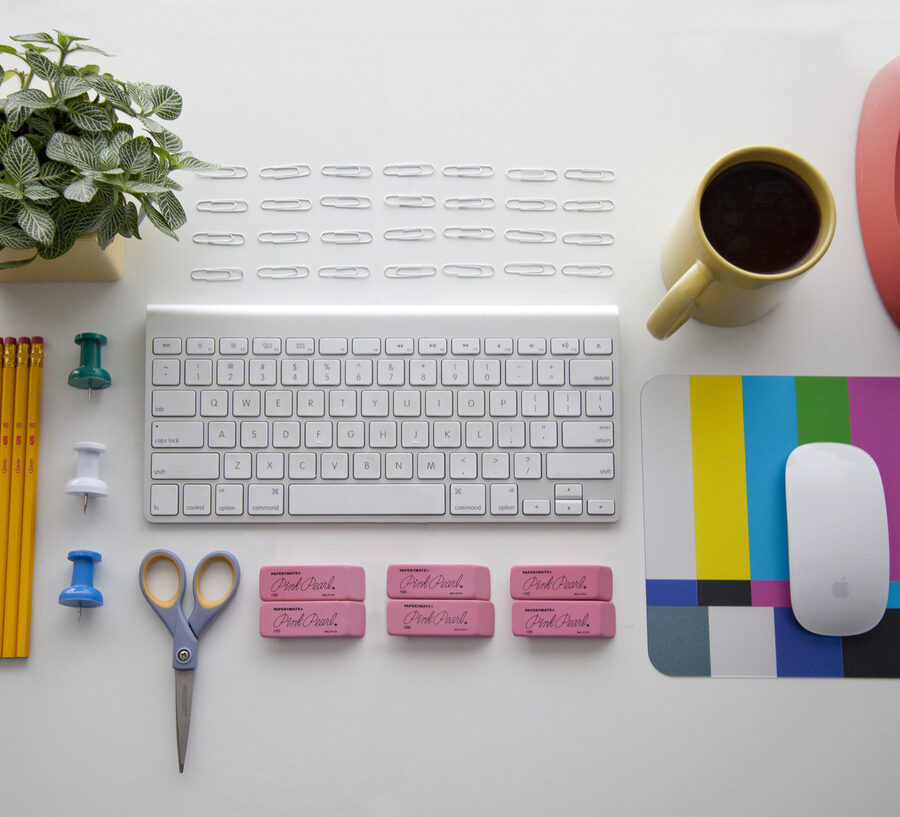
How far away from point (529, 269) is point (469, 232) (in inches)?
3.2

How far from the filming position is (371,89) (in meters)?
0.86

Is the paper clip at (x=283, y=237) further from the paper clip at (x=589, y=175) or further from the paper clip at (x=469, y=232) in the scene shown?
the paper clip at (x=589, y=175)

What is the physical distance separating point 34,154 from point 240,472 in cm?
37

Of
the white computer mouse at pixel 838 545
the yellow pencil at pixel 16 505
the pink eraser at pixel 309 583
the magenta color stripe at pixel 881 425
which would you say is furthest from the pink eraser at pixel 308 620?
the magenta color stripe at pixel 881 425

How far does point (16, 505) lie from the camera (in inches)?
31.4

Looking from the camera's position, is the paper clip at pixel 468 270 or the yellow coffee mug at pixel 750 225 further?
the paper clip at pixel 468 270

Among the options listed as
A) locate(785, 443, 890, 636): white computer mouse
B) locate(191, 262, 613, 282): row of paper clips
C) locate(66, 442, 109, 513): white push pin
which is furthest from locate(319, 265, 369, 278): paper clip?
locate(785, 443, 890, 636): white computer mouse

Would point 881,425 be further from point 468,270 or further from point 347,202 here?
point 347,202

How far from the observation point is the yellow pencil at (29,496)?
0.78 meters

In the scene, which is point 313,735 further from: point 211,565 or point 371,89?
point 371,89

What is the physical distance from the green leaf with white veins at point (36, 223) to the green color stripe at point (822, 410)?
0.79 m

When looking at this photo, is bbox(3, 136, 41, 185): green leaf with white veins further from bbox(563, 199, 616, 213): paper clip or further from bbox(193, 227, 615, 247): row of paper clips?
bbox(563, 199, 616, 213): paper clip

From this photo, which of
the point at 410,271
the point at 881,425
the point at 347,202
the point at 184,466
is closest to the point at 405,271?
the point at 410,271

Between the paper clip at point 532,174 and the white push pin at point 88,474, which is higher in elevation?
the paper clip at point 532,174
